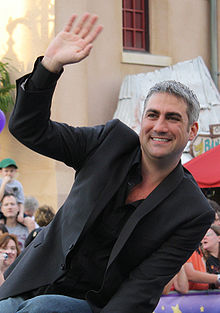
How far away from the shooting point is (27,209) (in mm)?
8375

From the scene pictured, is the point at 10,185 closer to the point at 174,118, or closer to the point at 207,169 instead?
the point at 207,169

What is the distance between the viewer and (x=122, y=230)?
2.99m

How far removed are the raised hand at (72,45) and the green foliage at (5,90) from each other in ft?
30.2

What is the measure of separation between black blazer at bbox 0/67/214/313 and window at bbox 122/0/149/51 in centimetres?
1128

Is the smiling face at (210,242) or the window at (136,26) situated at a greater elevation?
the window at (136,26)

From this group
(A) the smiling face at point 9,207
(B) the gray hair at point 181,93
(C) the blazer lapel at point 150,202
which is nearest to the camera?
(C) the blazer lapel at point 150,202

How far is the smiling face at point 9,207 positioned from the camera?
7.25 metres

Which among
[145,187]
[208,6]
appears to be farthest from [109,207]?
[208,6]

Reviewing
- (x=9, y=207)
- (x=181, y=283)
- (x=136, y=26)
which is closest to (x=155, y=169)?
(x=181, y=283)

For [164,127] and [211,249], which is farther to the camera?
[211,249]

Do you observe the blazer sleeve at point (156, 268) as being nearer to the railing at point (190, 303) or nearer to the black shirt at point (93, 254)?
the black shirt at point (93, 254)

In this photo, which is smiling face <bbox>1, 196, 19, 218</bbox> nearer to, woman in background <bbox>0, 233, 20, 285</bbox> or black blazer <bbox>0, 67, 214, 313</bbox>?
woman in background <bbox>0, 233, 20, 285</bbox>

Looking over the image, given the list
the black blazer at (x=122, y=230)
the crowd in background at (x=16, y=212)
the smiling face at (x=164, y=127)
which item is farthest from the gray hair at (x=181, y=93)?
the crowd in background at (x=16, y=212)

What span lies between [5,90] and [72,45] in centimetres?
944
